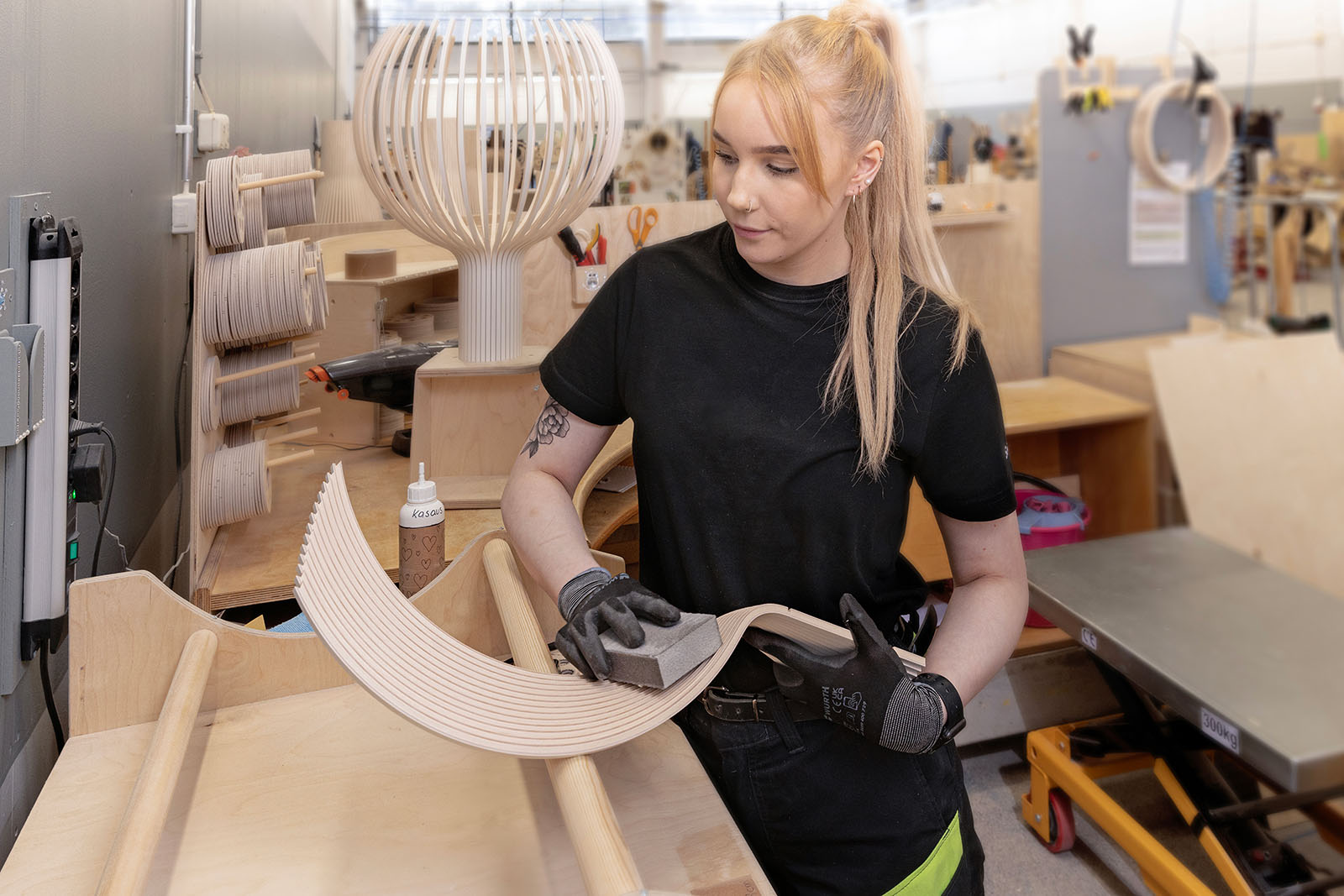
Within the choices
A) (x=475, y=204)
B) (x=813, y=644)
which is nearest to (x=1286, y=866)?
(x=813, y=644)

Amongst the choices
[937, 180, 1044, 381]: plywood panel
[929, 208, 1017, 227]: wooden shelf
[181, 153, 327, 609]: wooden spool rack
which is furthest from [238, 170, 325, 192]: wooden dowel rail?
[937, 180, 1044, 381]: plywood panel

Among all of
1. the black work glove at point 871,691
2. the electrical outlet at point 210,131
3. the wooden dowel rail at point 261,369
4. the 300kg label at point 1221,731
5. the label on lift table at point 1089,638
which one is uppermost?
the electrical outlet at point 210,131

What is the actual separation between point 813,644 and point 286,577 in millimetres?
816

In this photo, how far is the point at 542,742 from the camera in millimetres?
836

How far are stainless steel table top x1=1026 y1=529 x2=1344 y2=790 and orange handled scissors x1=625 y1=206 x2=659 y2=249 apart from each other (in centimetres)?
118

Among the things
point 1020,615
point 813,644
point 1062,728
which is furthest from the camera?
point 1062,728

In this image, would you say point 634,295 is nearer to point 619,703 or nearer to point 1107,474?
point 619,703

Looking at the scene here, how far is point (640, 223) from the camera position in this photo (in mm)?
2469

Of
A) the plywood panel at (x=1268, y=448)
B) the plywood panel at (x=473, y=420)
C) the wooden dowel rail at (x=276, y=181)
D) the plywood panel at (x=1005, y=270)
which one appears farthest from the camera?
the plywood panel at (x=1005, y=270)

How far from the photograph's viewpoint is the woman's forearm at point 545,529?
3.63ft

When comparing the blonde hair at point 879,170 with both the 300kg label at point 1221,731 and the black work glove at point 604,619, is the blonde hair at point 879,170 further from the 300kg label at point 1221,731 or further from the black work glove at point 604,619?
the 300kg label at point 1221,731

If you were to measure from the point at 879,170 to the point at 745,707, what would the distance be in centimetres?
60

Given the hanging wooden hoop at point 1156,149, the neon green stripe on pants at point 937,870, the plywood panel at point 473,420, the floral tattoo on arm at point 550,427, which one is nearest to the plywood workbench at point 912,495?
the plywood panel at point 473,420

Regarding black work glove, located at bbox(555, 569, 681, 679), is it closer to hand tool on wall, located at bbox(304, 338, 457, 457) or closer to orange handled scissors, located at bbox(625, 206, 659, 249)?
hand tool on wall, located at bbox(304, 338, 457, 457)
